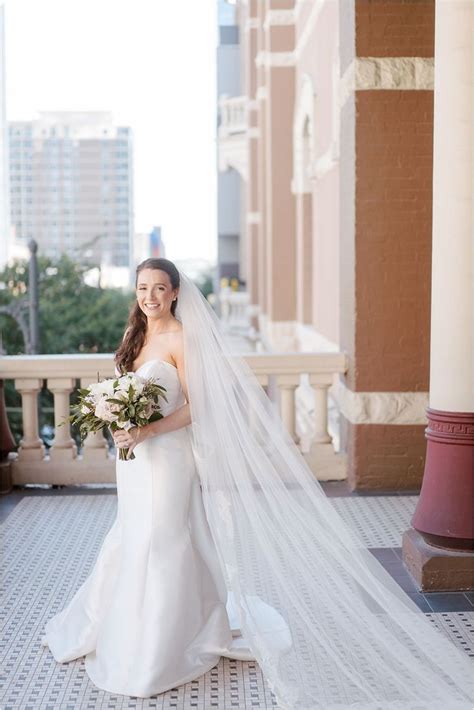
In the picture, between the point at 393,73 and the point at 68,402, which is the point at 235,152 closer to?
the point at 393,73

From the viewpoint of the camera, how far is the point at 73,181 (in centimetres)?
12538

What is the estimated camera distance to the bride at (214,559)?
4.09 metres

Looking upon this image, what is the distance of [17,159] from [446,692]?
4759 inches

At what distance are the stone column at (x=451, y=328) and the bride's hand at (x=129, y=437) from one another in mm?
2062

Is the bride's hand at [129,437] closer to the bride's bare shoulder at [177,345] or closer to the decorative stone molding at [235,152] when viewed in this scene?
the bride's bare shoulder at [177,345]

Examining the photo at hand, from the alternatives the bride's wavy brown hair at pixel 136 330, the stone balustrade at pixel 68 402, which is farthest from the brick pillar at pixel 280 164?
the bride's wavy brown hair at pixel 136 330

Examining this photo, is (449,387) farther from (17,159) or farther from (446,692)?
(17,159)

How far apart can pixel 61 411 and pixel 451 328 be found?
3788mm

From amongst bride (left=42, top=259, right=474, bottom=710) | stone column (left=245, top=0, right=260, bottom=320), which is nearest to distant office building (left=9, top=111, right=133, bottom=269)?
stone column (left=245, top=0, right=260, bottom=320)

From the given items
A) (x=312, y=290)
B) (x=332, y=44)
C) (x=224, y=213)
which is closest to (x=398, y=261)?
(x=332, y=44)

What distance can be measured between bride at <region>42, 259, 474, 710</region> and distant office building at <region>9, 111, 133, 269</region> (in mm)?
113543

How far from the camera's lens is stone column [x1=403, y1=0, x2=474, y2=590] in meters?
5.21

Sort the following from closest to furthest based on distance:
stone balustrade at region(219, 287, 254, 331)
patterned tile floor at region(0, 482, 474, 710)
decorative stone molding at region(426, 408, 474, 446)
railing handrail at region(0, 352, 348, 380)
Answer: patterned tile floor at region(0, 482, 474, 710)
decorative stone molding at region(426, 408, 474, 446)
railing handrail at region(0, 352, 348, 380)
stone balustrade at region(219, 287, 254, 331)

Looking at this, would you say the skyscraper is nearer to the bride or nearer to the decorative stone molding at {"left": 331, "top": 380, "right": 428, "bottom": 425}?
the decorative stone molding at {"left": 331, "top": 380, "right": 428, "bottom": 425}
